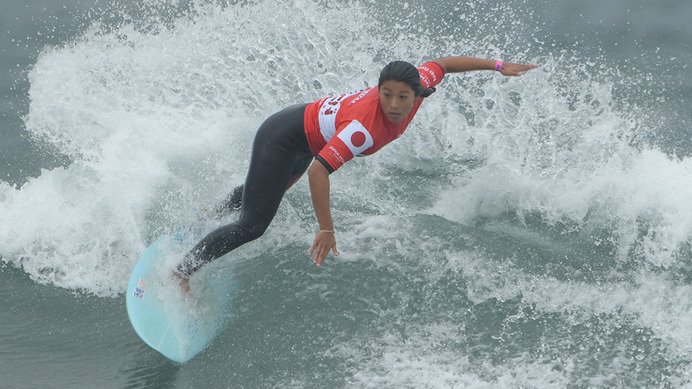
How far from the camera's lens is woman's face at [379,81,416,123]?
375 centimetres

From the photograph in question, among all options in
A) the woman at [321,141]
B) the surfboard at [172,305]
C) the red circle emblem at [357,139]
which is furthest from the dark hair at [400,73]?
the surfboard at [172,305]

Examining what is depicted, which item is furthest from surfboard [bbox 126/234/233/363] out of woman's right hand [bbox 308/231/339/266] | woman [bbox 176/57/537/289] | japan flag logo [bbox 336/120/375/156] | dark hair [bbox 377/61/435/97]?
dark hair [bbox 377/61/435/97]

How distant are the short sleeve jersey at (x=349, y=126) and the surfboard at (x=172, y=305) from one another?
4.18ft

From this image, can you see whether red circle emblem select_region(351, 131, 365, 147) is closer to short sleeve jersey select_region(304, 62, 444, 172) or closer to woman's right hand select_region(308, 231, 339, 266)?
short sleeve jersey select_region(304, 62, 444, 172)

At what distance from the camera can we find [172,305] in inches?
180

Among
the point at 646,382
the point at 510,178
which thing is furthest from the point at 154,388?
the point at 510,178

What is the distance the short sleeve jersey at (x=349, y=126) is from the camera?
3.76 m

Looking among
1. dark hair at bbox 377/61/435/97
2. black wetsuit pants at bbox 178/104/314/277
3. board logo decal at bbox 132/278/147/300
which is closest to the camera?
dark hair at bbox 377/61/435/97

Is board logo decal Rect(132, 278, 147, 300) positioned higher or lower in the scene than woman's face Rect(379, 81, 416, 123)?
lower

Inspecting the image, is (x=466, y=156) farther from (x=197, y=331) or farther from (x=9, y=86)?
(x=9, y=86)

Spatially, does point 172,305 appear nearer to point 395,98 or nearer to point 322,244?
point 322,244

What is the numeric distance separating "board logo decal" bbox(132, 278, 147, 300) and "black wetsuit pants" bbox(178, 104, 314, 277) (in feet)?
1.37

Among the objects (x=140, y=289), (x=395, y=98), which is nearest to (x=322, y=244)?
(x=395, y=98)

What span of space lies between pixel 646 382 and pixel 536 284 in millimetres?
975
